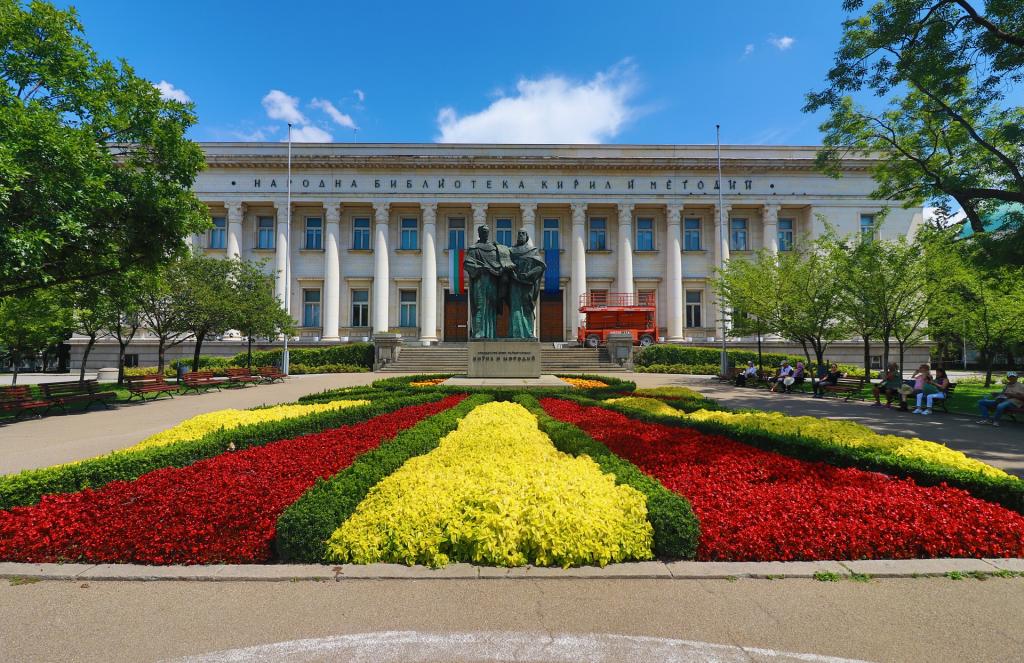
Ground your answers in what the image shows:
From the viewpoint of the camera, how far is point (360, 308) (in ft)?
123

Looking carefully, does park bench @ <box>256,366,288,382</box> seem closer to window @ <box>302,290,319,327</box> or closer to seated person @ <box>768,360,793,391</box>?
window @ <box>302,290,319,327</box>

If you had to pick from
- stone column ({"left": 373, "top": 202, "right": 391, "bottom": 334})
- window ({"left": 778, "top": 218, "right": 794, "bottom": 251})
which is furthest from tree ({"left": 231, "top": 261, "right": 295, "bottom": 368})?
window ({"left": 778, "top": 218, "right": 794, "bottom": 251})

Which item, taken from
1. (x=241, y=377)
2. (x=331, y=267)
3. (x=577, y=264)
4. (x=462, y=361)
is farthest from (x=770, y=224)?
(x=241, y=377)

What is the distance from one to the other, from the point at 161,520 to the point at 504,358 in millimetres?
12263

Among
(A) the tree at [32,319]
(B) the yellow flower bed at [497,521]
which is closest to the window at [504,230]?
(A) the tree at [32,319]

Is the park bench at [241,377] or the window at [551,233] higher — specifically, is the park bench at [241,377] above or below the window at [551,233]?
below

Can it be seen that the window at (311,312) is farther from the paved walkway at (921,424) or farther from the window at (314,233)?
the paved walkway at (921,424)

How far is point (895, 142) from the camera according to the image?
1644cm

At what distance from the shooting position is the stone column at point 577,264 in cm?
3659

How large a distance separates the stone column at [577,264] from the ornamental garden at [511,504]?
30368mm

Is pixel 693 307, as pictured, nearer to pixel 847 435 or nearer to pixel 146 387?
pixel 847 435

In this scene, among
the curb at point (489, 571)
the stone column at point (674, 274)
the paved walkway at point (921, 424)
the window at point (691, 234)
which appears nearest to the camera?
the curb at point (489, 571)

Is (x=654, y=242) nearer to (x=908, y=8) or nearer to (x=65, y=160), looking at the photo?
(x=908, y=8)

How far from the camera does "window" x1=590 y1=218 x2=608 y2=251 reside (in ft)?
127
